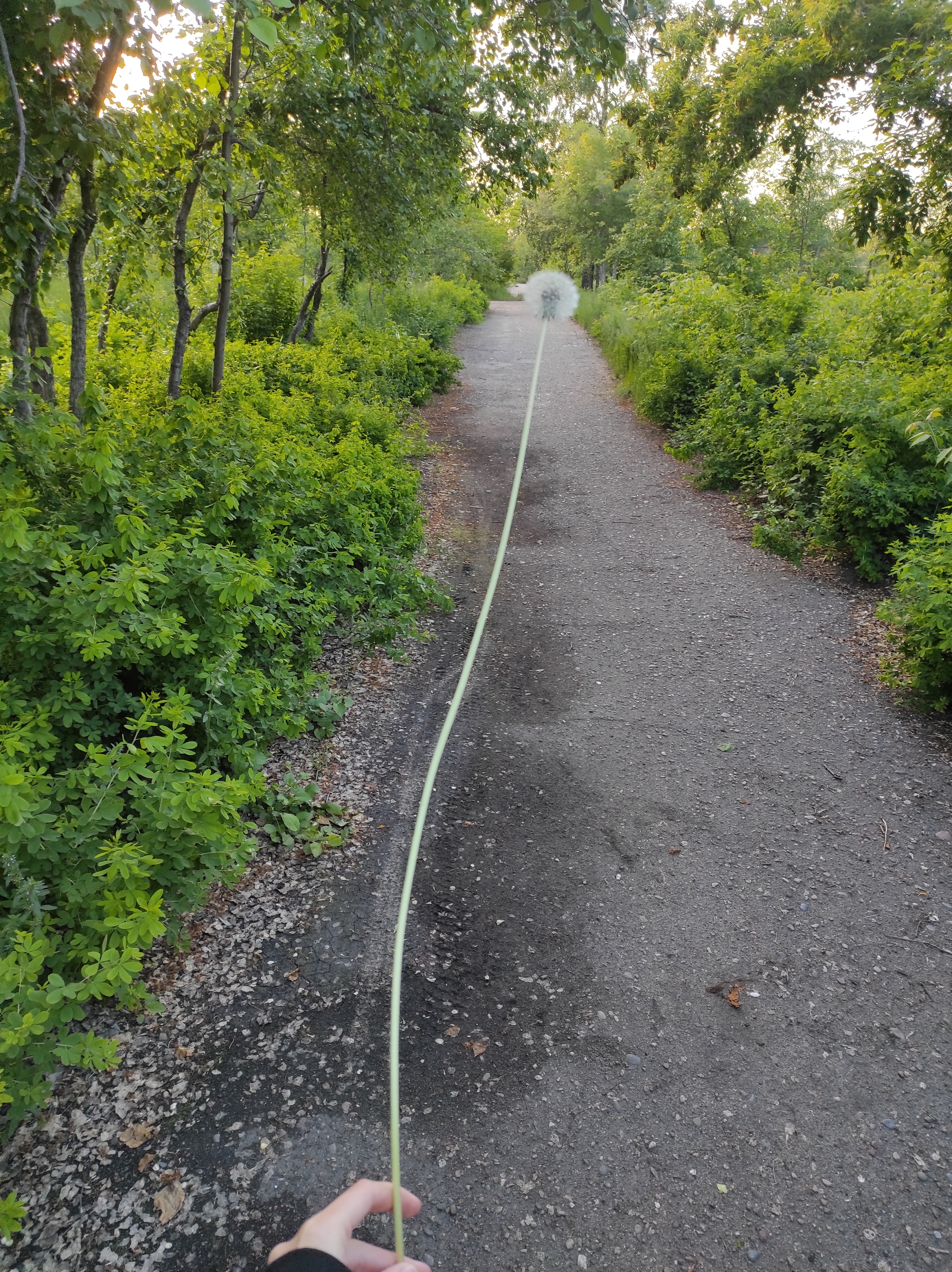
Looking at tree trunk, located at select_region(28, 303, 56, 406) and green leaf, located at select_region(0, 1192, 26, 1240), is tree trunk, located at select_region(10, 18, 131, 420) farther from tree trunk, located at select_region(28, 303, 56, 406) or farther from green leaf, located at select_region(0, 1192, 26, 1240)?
green leaf, located at select_region(0, 1192, 26, 1240)

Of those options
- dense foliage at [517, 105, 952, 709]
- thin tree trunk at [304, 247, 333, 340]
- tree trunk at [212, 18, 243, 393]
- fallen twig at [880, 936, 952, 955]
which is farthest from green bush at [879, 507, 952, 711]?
thin tree trunk at [304, 247, 333, 340]

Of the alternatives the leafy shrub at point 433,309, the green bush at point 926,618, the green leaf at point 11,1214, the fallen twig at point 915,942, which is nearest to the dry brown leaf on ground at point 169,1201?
the green leaf at point 11,1214

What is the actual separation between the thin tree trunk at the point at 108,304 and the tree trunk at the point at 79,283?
137 inches

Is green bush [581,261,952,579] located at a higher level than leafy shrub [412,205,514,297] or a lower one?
lower

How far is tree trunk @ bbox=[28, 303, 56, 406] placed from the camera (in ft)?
13.4

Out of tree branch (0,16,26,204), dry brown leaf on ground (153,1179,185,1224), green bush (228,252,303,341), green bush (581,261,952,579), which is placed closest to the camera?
dry brown leaf on ground (153,1179,185,1224)

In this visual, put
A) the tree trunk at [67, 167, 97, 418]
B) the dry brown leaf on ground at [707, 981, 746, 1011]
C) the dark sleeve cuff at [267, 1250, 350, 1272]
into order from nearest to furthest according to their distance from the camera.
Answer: the dark sleeve cuff at [267, 1250, 350, 1272]
the dry brown leaf on ground at [707, 981, 746, 1011]
the tree trunk at [67, 167, 97, 418]

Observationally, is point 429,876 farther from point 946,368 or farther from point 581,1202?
point 946,368

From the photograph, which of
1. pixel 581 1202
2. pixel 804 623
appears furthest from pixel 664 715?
pixel 581 1202

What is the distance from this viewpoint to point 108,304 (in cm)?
852

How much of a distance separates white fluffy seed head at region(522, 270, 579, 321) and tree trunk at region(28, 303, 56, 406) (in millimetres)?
2972

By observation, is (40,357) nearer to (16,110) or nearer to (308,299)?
(16,110)

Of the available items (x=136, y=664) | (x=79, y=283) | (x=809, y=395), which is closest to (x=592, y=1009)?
(x=136, y=664)

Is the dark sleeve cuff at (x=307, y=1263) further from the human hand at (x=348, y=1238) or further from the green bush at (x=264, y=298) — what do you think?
the green bush at (x=264, y=298)
